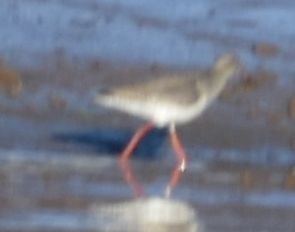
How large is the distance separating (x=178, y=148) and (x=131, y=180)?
117cm

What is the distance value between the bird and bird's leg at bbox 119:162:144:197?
25cm

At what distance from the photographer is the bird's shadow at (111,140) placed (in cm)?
1420

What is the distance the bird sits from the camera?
13.8 metres

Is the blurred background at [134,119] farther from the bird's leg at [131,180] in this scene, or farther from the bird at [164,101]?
the bird at [164,101]

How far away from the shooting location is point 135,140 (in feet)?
45.8

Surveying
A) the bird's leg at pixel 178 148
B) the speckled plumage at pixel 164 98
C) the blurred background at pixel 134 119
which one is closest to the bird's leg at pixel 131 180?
the blurred background at pixel 134 119

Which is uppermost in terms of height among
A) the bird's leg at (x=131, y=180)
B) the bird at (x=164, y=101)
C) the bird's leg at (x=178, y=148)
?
the bird at (x=164, y=101)

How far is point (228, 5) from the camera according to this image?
18.7 metres

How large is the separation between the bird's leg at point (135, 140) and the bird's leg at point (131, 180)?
0.69ft

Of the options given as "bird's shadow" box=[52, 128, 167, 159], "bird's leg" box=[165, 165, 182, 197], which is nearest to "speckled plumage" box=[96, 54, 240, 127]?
"bird's shadow" box=[52, 128, 167, 159]

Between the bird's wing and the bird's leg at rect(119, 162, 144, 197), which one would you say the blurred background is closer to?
the bird's leg at rect(119, 162, 144, 197)

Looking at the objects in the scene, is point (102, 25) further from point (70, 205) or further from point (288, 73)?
point (70, 205)

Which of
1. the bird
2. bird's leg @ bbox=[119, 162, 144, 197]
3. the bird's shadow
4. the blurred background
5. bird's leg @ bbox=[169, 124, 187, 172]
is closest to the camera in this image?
the blurred background

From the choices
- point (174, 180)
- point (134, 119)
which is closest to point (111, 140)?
point (134, 119)
